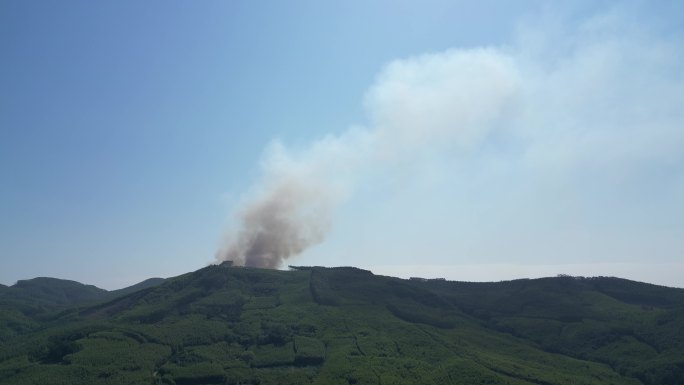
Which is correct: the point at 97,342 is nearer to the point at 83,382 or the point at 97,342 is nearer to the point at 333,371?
the point at 83,382

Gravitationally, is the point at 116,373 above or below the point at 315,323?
below

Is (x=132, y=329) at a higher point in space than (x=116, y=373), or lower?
higher

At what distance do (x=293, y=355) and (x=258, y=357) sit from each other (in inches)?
463

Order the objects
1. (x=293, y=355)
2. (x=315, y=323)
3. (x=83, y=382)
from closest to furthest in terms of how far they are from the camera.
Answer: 1. (x=83, y=382)
2. (x=293, y=355)
3. (x=315, y=323)

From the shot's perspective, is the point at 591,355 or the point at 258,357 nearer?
the point at 258,357

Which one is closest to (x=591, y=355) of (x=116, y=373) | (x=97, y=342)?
(x=116, y=373)

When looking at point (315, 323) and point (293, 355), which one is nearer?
point (293, 355)

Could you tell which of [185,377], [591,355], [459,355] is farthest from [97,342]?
[591,355]

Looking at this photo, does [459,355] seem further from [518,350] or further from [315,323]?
[315,323]

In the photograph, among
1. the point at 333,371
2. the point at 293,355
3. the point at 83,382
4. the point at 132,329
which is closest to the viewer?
the point at 83,382

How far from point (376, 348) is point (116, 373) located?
8109 cm

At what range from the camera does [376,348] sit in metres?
166

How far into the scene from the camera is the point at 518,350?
7126 inches

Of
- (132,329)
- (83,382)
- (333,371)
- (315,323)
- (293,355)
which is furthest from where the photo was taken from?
(315,323)
